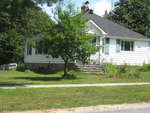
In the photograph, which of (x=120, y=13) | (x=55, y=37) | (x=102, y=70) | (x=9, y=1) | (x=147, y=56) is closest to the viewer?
(x=9, y=1)

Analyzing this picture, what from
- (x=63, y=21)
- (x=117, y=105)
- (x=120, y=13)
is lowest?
(x=117, y=105)

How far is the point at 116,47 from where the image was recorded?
25250 millimetres

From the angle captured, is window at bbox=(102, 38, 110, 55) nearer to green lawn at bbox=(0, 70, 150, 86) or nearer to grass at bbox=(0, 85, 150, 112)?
green lawn at bbox=(0, 70, 150, 86)

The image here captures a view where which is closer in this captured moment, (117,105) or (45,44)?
(117,105)

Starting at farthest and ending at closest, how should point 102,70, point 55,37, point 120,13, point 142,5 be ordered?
point 120,13, point 142,5, point 102,70, point 55,37

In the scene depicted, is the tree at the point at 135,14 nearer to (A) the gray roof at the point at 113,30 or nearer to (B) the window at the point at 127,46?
(A) the gray roof at the point at 113,30

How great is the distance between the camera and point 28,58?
3180cm

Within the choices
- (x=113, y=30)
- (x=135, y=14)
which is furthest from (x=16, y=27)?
(x=135, y=14)

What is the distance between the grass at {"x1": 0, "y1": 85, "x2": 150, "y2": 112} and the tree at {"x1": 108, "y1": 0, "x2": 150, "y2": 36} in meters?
33.2

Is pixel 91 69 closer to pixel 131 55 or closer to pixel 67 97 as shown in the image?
pixel 131 55

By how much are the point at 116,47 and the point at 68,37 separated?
10.5 meters

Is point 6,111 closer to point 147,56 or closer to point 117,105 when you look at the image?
point 117,105

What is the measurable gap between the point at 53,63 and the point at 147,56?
10835mm

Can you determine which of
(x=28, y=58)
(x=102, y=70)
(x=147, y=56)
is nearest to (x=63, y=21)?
(x=102, y=70)
